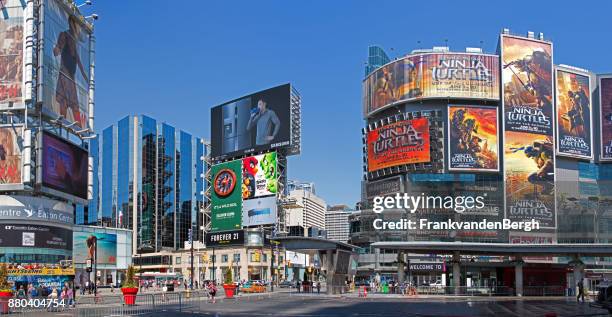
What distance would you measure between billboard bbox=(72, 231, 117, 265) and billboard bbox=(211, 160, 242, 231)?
16.4m

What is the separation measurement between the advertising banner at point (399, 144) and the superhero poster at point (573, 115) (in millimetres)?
24348

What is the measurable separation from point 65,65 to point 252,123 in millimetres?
39869

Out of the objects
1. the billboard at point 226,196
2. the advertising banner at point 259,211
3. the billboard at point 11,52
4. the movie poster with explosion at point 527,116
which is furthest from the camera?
the billboard at point 226,196

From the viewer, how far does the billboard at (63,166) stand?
73.7 metres

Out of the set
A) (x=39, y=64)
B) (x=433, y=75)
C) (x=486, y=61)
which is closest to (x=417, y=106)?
(x=433, y=75)

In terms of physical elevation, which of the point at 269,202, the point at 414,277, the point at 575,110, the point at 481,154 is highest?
the point at 575,110

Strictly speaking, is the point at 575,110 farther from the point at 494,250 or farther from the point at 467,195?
the point at 494,250

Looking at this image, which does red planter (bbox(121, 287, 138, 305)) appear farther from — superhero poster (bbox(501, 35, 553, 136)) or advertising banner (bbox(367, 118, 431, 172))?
superhero poster (bbox(501, 35, 553, 136))

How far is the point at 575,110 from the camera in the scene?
388 ft

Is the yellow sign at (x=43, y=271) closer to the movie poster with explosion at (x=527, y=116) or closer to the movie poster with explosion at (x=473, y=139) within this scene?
the movie poster with explosion at (x=473, y=139)

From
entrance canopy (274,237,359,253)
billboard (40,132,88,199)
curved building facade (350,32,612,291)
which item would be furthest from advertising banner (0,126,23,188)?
curved building facade (350,32,612,291)

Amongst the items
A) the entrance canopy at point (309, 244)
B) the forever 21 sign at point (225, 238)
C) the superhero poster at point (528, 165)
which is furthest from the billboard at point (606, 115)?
the entrance canopy at point (309, 244)

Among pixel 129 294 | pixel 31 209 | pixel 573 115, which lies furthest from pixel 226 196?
pixel 129 294

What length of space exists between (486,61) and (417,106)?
12.8 m
